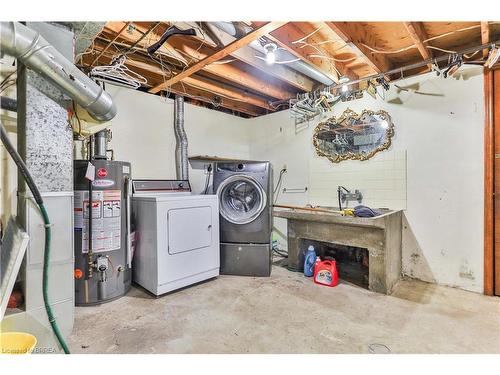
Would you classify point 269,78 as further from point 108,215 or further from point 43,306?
point 43,306

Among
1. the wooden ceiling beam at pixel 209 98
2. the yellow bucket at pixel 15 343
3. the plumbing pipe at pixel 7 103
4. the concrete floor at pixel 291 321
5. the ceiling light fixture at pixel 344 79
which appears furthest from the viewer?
the wooden ceiling beam at pixel 209 98

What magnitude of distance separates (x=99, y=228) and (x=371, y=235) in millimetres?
2678

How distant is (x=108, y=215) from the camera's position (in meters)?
2.37

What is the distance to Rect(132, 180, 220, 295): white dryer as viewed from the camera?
8.07 feet

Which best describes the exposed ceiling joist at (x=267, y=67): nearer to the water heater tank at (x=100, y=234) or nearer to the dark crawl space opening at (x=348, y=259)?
the water heater tank at (x=100, y=234)

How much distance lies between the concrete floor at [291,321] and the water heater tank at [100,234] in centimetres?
16

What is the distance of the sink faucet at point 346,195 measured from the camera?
129 inches

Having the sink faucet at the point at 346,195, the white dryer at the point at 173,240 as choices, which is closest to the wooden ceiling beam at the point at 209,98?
the white dryer at the point at 173,240

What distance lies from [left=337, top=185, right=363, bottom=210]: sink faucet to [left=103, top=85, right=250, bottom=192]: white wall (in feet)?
6.37

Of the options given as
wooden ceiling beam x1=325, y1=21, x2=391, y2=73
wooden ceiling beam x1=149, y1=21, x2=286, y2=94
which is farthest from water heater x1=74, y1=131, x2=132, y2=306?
wooden ceiling beam x1=325, y1=21, x2=391, y2=73

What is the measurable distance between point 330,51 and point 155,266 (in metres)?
2.90

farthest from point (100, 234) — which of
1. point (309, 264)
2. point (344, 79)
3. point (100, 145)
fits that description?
point (344, 79)

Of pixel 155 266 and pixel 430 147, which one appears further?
pixel 430 147
